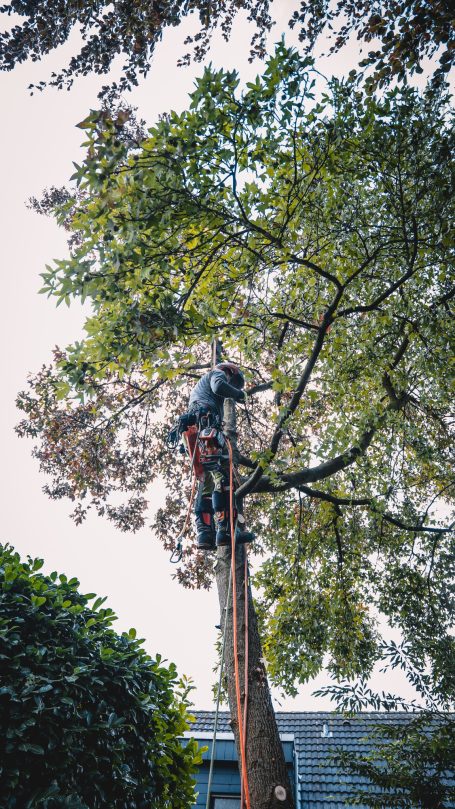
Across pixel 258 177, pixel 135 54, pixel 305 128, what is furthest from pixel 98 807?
pixel 135 54

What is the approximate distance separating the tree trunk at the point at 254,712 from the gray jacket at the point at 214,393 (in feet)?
A: 5.00

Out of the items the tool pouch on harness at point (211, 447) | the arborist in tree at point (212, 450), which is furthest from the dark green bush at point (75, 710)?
the tool pouch on harness at point (211, 447)

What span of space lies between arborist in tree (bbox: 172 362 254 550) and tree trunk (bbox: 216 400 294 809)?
42 cm

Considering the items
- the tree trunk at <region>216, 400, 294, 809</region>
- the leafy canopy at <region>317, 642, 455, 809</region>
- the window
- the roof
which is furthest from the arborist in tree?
the window

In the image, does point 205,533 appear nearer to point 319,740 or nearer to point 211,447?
point 211,447

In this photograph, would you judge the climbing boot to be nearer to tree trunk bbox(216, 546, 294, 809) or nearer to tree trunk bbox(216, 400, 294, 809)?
tree trunk bbox(216, 400, 294, 809)

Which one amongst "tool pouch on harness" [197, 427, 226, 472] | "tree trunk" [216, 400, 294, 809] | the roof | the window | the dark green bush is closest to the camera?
the dark green bush

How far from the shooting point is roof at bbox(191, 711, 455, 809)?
702 cm

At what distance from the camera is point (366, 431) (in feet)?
18.1

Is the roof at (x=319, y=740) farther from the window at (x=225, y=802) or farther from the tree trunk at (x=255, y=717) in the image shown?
the tree trunk at (x=255, y=717)

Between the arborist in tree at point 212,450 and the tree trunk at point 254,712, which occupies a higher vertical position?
the arborist in tree at point 212,450

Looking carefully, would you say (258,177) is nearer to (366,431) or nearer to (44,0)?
(44,0)

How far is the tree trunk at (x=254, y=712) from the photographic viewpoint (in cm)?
310

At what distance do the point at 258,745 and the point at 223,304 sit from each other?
11.5 ft
